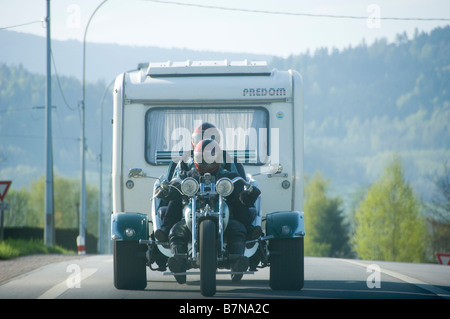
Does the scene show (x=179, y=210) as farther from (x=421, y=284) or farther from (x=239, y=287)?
(x=421, y=284)

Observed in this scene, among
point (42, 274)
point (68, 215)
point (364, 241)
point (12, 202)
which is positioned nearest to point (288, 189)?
point (42, 274)

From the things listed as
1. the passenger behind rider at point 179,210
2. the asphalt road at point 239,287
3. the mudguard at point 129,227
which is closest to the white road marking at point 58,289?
the asphalt road at point 239,287

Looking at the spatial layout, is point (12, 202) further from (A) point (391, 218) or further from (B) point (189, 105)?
(B) point (189, 105)

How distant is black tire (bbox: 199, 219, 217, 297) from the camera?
33.8 ft

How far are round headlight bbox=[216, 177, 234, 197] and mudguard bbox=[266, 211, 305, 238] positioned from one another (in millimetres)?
1421

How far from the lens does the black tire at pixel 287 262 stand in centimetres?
1194

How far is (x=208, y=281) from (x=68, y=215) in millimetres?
109752

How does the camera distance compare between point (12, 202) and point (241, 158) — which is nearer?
point (241, 158)

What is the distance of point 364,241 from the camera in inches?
3334

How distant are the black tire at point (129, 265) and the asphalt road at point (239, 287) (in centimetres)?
15

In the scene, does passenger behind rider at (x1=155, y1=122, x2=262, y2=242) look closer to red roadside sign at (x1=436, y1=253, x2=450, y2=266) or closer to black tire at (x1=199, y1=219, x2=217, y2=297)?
black tire at (x1=199, y1=219, x2=217, y2=297)

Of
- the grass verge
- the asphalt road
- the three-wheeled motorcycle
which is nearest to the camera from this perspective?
A: the asphalt road

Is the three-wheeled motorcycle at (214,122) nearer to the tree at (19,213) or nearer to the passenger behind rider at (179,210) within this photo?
the passenger behind rider at (179,210)

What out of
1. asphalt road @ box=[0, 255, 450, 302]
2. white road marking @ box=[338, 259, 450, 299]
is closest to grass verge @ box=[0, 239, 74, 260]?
asphalt road @ box=[0, 255, 450, 302]
